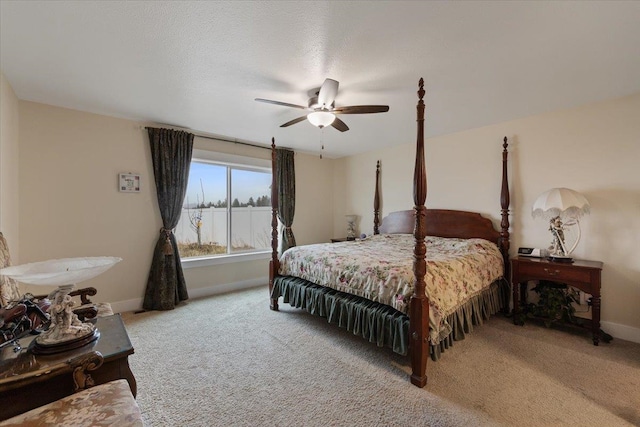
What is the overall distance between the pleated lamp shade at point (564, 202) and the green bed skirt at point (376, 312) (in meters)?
1.04

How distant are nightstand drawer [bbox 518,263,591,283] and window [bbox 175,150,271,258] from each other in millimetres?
3794

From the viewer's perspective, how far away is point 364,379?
2.07 meters

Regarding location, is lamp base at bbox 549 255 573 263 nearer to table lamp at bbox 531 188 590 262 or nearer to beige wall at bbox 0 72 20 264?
table lamp at bbox 531 188 590 262

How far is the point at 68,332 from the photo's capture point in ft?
4.08

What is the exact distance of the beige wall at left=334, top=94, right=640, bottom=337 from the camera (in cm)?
270

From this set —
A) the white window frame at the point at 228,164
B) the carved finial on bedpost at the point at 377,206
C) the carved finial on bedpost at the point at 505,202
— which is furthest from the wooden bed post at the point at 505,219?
the white window frame at the point at 228,164

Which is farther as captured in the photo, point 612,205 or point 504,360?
point 612,205

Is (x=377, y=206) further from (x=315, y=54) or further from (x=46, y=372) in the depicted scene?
(x=46, y=372)

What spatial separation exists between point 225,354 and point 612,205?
4.13 m

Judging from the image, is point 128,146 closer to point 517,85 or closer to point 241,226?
point 241,226

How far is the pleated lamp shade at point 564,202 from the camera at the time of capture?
107 inches

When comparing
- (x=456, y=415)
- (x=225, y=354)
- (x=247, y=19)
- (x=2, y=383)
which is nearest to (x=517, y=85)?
(x=247, y=19)

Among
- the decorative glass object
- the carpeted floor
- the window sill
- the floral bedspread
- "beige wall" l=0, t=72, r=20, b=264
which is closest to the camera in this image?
the decorative glass object

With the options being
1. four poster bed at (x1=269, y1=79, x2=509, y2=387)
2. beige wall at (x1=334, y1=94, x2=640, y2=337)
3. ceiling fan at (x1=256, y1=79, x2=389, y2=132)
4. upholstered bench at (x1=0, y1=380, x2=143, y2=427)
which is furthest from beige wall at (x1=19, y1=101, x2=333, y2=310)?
beige wall at (x1=334, y1=94, x2=640, y2=337)
